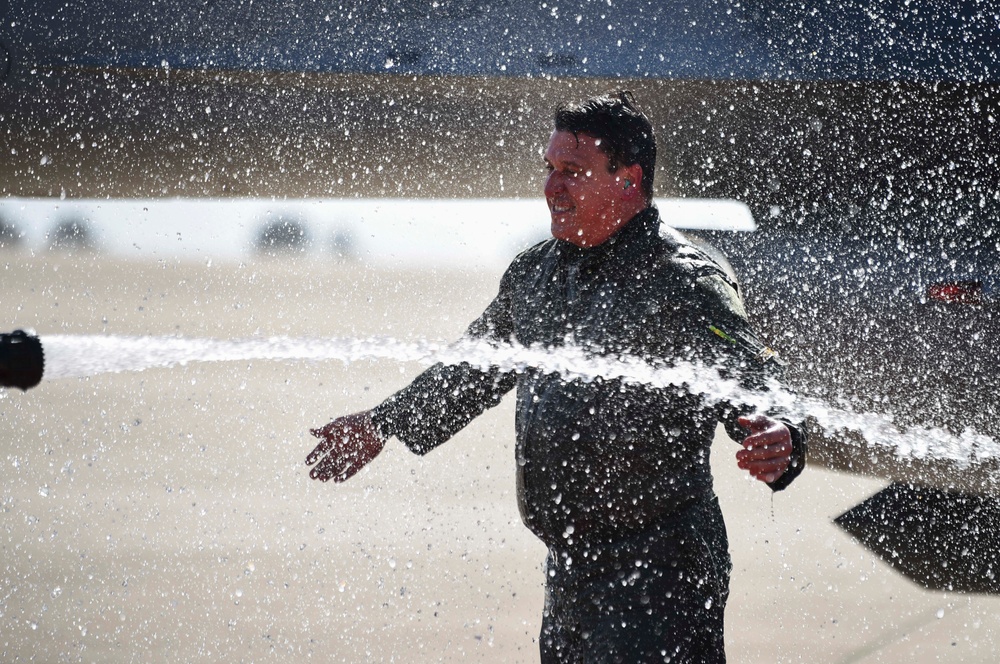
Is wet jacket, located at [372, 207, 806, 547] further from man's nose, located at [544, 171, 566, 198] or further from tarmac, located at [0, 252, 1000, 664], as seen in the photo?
tarmac, located at [0, 252, 1000, 664]

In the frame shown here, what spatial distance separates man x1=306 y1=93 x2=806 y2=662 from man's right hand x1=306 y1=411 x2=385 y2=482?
320mm

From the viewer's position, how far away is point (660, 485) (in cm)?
174

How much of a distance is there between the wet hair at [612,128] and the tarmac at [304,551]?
5.02 feet

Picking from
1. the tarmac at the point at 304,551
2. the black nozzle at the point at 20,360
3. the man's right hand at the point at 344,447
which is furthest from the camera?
the tarmac at the point at 304,551

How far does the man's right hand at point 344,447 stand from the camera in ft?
6.60

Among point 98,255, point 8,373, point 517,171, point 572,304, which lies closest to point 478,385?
point 572,304

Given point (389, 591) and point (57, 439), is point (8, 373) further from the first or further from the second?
point (57, 439)

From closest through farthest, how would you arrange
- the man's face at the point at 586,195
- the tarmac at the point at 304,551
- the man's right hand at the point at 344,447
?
the man's face at the point at 586,195 < the man's right hand at the point at 344,447 < the tarmac at the point at 304,551

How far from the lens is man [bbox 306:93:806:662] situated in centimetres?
170

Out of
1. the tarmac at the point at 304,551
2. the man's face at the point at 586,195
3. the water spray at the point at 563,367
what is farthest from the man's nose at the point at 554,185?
the tarmac at the point at 304,551

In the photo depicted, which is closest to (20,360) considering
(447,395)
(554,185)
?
(447,395)

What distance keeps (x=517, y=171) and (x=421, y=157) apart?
27.4 inches

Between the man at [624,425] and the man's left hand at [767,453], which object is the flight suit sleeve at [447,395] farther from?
the man's left hand at [767,453]

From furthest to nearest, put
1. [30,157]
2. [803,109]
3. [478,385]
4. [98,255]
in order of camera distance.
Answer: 1. [98,255]
2. [30,157]
3. [803,109]
4. [478,385]
